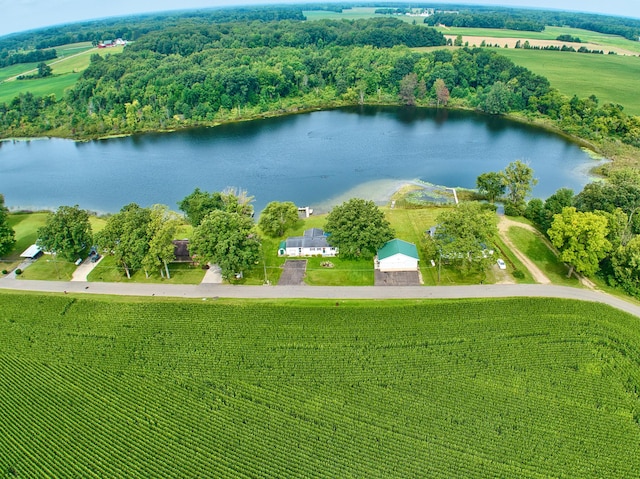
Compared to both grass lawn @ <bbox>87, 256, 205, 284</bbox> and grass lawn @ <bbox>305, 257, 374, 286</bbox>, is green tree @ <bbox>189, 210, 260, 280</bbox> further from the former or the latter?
grass lawn @ <bbox>305, 257, 374, 286</bbox>

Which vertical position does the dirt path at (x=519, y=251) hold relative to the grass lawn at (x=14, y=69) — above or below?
below

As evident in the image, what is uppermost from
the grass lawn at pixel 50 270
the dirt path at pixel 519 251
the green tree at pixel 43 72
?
the green tree at pixel 43 72

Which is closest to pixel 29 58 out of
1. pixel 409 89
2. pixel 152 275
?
pixel 409 89

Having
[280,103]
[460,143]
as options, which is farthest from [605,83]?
[280,103]

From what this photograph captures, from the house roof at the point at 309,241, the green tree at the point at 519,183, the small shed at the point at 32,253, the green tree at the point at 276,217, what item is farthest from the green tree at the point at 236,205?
the green tree at the point at 519,183

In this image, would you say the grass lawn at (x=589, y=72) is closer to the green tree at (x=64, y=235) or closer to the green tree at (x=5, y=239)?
the green tree at (x=64, y=235)

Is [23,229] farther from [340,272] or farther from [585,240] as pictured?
[585,240]

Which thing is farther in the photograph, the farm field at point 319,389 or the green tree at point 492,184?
the green tree at point 492,184
